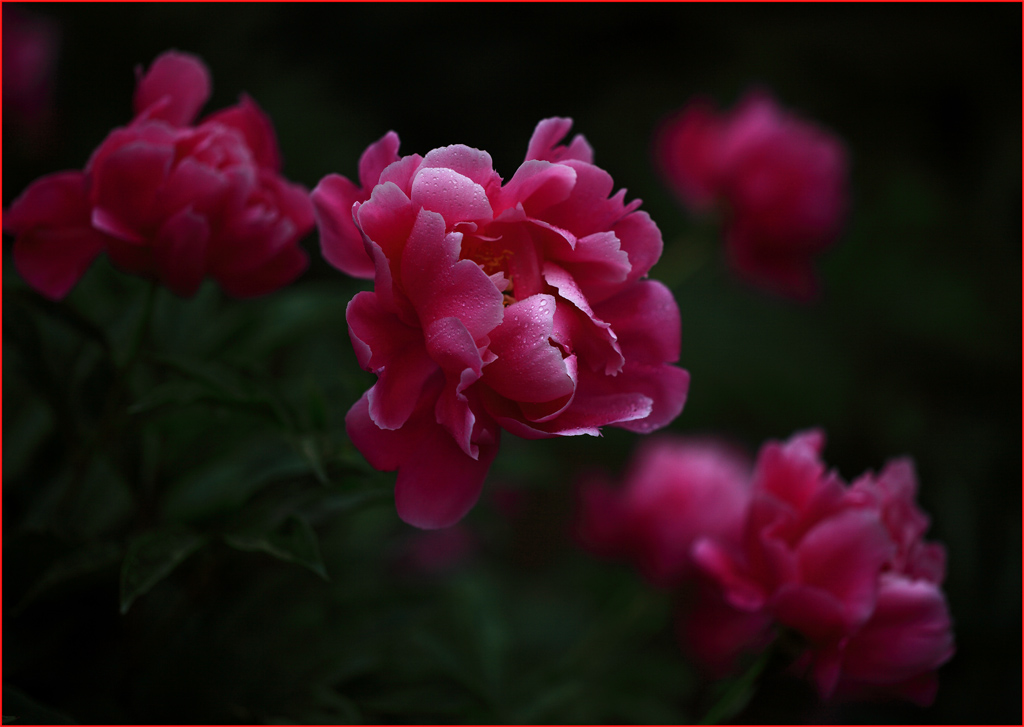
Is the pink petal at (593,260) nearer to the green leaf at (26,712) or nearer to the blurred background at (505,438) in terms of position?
the blurred background at (505,438)

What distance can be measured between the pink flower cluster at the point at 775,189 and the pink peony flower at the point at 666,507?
273 millimetres

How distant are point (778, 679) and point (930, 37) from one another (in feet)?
7.65

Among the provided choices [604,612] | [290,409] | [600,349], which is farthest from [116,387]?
[604,612]

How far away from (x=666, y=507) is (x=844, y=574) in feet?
1.22

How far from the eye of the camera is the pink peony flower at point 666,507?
31.7 inches

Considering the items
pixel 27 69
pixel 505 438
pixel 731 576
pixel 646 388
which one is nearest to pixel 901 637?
pixel 731 576

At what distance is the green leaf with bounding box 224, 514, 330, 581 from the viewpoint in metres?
0.43

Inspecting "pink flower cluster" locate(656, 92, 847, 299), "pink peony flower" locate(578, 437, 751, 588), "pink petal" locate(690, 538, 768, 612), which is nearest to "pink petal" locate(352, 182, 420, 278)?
"pink petal" locate(690, 538, 768, 612)

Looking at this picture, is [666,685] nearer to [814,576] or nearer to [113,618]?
[814,576]

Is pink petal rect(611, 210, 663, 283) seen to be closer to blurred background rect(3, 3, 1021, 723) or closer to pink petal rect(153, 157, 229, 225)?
blurred background rect(3, 3, 1021, 723)

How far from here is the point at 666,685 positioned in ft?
2.82

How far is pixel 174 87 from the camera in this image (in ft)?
1.68

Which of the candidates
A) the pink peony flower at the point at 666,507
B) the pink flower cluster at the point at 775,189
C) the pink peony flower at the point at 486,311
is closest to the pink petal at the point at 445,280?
the pink peony flower at the point at 486,311

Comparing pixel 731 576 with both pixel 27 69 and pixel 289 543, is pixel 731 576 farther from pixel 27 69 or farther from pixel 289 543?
pixel 27 69
